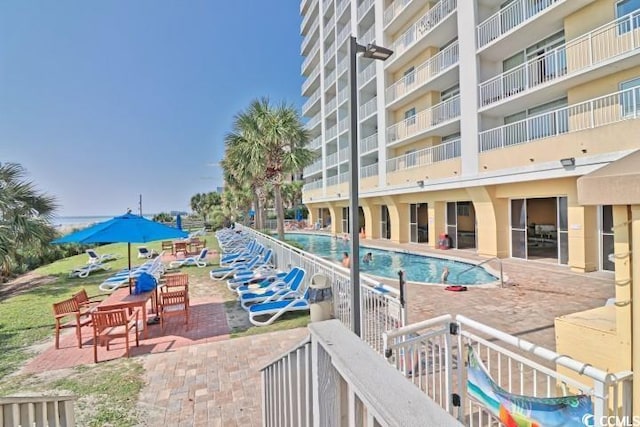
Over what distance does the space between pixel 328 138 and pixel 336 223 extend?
934cm

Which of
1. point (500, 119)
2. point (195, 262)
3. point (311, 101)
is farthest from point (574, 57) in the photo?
point (311, 101)

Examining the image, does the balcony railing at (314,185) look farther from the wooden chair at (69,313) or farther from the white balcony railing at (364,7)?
the wooden chair at (69,313)

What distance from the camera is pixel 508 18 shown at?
45.6 feet

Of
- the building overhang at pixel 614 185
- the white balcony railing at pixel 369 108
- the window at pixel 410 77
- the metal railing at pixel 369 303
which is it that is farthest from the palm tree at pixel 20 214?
the white balcony railing at pixel 369 108

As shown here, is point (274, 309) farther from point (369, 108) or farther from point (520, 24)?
point (369, 108)

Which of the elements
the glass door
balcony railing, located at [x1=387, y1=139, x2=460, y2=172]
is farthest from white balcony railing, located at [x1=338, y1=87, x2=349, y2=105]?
the glass door

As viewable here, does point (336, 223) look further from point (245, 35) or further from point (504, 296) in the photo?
point (504, 296)

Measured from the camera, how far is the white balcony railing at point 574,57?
10.0 metres

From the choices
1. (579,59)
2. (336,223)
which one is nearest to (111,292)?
(579,59)

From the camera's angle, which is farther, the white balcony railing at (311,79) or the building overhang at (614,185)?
the white balcony railing at (311,79)

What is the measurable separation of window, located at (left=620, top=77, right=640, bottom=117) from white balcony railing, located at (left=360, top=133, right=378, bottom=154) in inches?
598

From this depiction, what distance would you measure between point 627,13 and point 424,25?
1040 cm

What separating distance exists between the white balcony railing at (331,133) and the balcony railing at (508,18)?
17.6 m

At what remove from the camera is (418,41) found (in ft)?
62.0
